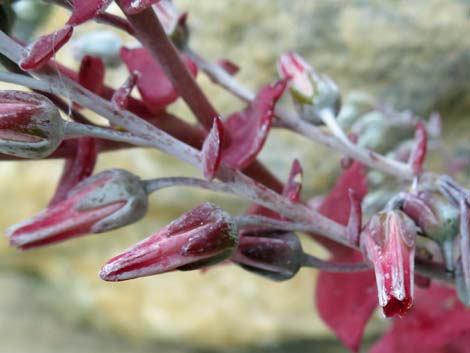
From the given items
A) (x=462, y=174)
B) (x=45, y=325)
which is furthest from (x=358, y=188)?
(x=45, y=325)

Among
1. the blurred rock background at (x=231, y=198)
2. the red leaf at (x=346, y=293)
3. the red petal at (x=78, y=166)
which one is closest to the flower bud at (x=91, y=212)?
the red petal at (x=78, y=166)

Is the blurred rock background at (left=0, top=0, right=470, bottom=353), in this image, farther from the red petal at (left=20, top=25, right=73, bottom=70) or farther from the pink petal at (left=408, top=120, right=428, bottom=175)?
the red petal at (left=20, top=25, right=73, bottom=70)

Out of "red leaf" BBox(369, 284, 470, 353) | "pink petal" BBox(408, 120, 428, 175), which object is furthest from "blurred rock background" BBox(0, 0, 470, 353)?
"pink petal" BBox(408, 120, 428, 175)

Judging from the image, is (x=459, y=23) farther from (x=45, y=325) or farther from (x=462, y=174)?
(x=45, y=325)

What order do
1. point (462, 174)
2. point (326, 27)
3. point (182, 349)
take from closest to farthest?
point (462, 174) → point (326, 27) → point (182, 349)

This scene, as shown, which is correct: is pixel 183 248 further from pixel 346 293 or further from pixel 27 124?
pixel 346 293

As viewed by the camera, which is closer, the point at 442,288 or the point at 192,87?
the point at 192,87
